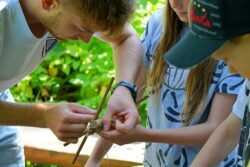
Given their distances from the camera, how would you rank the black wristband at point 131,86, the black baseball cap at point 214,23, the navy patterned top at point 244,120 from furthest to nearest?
the black wristband at point 131,86 < the navy patterned top at point 244,120 < the black baseball cap at point 214,23

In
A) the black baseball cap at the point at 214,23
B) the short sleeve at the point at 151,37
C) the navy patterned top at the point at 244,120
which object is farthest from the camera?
the short sleeve at the point at 151,37

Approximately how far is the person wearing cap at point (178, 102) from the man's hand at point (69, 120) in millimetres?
90

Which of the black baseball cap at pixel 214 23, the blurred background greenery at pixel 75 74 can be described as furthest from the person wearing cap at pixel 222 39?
the blurred background greenery at pixel 75 74

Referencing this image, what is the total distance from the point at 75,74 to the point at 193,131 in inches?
95.1

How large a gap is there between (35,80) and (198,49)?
3052 mm

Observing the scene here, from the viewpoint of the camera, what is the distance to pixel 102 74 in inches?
157

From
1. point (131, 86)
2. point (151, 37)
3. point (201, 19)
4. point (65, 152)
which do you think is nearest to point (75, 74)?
point (65, 152)

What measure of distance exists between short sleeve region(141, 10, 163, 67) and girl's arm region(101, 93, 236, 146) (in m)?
0.32

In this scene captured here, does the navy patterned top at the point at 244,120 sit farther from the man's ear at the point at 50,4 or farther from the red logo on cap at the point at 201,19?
the man's ear at the point at 50,4

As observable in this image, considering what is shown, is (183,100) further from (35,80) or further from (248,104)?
(35,80)

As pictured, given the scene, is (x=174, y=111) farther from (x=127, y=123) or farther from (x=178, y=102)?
(x=127, y=123)

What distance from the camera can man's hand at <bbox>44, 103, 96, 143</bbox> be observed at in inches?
71.9

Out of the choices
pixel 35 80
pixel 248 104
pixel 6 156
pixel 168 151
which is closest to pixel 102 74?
pixel 35 80

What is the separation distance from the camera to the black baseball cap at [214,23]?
122 centimetres
